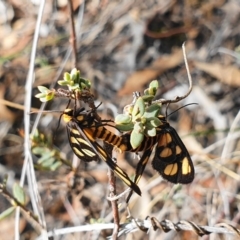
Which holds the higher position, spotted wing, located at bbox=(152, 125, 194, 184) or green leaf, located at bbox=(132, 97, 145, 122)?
green leaf, located at bbox=(132, 97, 145, 122)

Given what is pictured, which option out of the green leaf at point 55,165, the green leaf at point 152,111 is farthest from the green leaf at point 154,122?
the green leaf at point 55,165

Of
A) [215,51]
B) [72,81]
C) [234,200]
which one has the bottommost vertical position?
[234,200]

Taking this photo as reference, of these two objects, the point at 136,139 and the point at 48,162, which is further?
the point at 48,162

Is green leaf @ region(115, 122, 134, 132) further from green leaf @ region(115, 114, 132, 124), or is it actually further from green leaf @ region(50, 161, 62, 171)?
green leaf @ region(50, 161, 62, 171)

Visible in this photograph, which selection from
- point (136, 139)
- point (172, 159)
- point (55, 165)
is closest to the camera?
point (136, 139)

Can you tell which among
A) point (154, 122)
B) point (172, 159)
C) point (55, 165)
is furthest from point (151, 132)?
point (55, 165)

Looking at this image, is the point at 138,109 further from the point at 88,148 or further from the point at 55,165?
the point at 55,165

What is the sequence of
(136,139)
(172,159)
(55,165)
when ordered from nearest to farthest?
(136,139), (172,159), (55,165)

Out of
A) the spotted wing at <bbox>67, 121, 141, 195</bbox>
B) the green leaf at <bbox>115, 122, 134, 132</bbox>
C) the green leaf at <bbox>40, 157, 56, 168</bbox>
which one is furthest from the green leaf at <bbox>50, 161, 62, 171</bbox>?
the green leaf at <bbox>115, 122, 134, 132</bbox>

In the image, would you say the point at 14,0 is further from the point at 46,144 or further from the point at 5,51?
the point at 46,144

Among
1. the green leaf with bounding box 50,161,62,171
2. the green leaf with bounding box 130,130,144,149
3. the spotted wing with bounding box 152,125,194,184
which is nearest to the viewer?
the green leaf with bounding box 130,130,144,149

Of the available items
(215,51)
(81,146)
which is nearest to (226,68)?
(215,51)
